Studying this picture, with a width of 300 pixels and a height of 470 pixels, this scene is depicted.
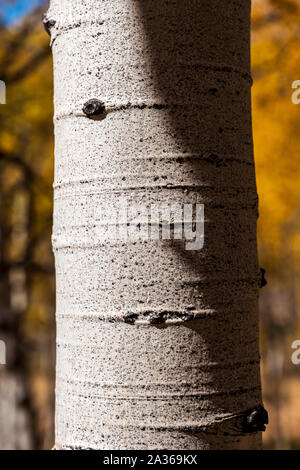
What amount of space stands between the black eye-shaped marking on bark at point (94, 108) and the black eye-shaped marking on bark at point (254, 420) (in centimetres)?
74

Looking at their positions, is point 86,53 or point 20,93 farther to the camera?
point 20,93

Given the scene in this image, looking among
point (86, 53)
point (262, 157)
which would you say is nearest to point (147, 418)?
point (86, 53)

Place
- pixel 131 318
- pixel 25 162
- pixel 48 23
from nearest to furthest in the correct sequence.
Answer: pixel 131 318 < pixel 48 23 < pixel 25 162

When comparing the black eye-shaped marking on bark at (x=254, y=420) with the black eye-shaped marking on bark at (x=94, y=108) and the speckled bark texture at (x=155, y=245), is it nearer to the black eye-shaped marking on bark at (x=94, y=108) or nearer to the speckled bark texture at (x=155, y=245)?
the speckled bark texture at (x=155, y=245)

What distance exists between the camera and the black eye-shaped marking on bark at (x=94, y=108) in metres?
1.18

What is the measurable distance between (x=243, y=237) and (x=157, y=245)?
0.71 ft

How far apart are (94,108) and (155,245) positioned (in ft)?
1.08

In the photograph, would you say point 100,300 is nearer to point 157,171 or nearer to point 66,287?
point 66,287

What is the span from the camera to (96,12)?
1216 millimetres

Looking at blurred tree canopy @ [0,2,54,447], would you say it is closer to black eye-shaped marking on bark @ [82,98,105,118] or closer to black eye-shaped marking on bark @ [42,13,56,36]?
black eye-shaped marking on bark @ [42,13,56,36]

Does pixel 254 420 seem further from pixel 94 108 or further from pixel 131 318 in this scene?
pixel 94 108

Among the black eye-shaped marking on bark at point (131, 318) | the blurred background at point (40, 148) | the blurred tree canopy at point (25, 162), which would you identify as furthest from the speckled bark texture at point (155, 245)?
the blurred tree canopy at point (25, 162)

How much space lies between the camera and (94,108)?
1184 millimetres

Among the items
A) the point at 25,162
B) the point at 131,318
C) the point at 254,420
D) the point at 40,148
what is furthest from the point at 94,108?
the point at 40,148
